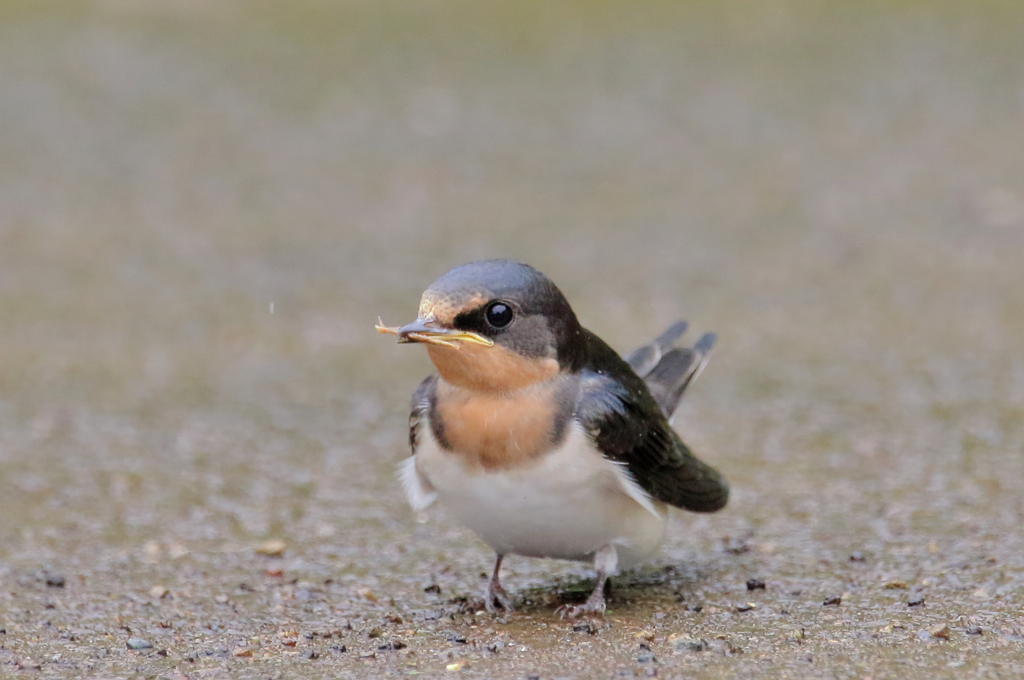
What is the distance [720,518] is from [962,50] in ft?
22.1

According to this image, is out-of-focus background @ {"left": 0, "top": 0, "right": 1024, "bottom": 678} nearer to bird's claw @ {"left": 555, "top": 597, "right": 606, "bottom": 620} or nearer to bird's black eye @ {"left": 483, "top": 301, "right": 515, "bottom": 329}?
bird's claw @ {"left": 555, "top": 597, "right": 606, "bottom": 620}

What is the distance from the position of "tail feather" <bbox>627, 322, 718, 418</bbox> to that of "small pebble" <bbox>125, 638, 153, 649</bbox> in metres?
1.81

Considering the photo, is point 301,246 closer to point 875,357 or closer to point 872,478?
point 875,357

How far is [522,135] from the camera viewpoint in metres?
9.94

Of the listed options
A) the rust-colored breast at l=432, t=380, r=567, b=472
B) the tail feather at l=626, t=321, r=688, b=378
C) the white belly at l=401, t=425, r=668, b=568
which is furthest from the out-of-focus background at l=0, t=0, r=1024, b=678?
the tail feather at l=626, t=321, r=688, b=378

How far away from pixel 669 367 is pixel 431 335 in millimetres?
1469

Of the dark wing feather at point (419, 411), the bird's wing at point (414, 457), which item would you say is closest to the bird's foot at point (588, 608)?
the bird's wing at point (414, 457)

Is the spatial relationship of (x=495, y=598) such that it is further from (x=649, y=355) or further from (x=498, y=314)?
(x=649, y=355)

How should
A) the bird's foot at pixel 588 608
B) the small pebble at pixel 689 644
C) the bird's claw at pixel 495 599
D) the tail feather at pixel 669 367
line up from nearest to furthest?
the small pebble at pixel 689 644 < the bird's foot at pixel 588 608 < the bird's claw at pixel 495 599 < the tail feather at pixel 669 367

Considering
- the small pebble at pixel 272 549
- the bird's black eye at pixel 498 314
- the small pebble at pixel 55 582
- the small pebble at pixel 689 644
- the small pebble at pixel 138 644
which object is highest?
the bird's black eye at pixel 498 314

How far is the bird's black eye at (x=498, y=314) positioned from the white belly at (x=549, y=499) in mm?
349

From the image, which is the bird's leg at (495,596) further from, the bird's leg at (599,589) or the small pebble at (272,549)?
the small pebble at (272,549)

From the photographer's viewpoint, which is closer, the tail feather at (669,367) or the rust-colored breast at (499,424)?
the rust-colored breast at (499,424)

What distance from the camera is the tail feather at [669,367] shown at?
4879 mm
